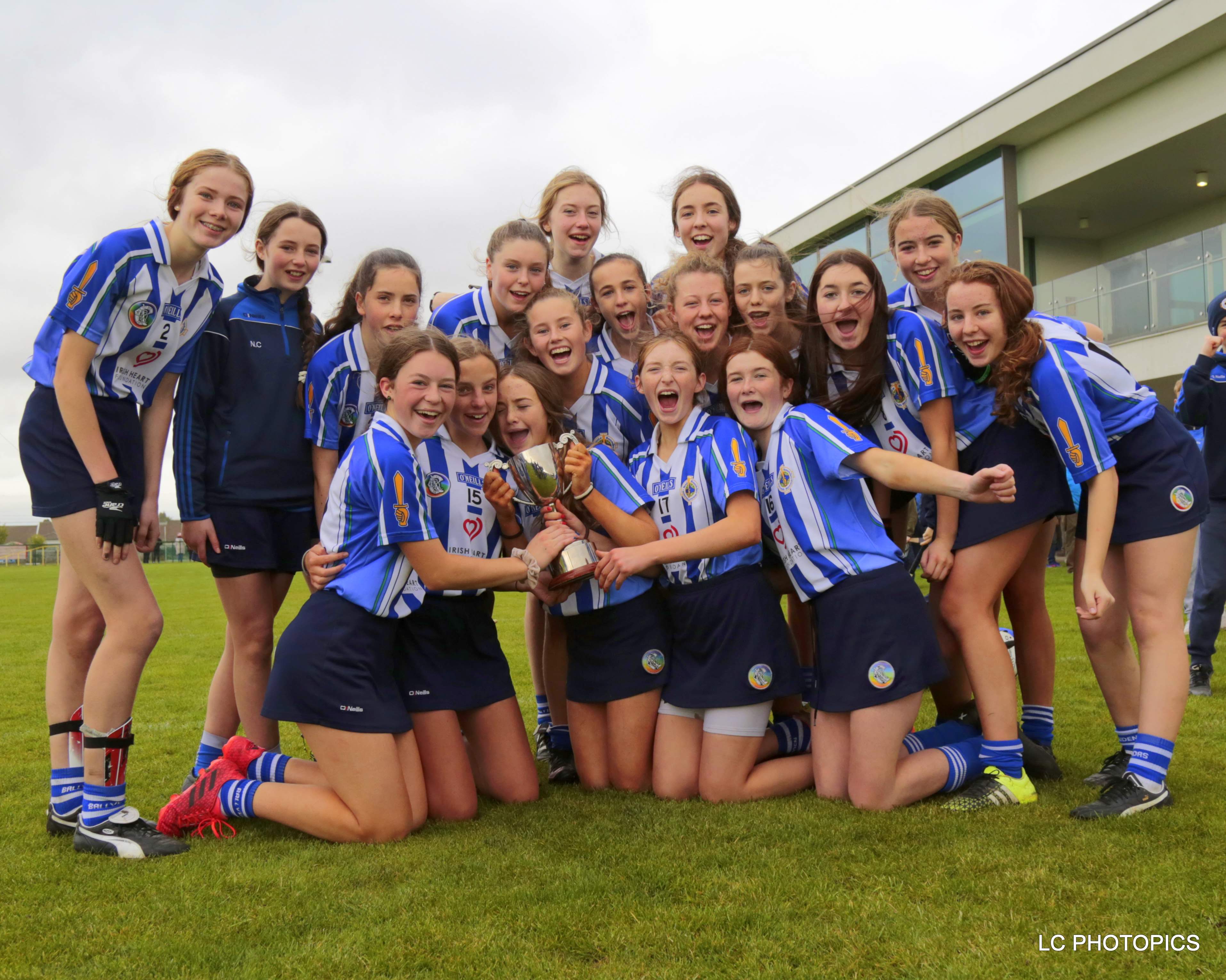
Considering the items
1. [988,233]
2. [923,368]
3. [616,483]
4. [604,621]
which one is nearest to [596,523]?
[616,483]

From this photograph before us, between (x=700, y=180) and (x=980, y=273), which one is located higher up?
(x=700, y=180)

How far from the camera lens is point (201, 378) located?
3943mm

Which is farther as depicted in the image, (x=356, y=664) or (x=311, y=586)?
(x=311, y=586)

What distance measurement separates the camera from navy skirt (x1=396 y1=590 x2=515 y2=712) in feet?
12.1

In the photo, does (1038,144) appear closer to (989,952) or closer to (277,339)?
(277,339)

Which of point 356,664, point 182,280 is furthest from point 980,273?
point 182,280

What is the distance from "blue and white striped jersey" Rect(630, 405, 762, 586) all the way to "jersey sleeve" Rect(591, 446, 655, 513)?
0.19 ft

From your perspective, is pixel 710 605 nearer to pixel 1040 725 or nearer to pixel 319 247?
pixel 1040 725

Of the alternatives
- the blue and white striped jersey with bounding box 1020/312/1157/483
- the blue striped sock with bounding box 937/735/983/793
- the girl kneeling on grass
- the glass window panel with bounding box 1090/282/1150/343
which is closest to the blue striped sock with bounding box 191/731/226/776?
the girl kneeling on grass

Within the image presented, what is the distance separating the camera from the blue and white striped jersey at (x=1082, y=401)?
333 cm

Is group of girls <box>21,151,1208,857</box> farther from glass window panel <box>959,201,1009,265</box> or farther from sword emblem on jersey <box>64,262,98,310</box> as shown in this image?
glass window panel <box>959,201,1009,265</box>

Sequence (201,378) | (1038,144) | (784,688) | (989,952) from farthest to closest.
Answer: (1038,144), (201,378), (784,688), (989,952)

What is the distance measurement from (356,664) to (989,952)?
2.15 metres

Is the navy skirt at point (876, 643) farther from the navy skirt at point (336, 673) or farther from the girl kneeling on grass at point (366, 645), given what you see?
the navy skirt at point (336, 673)
